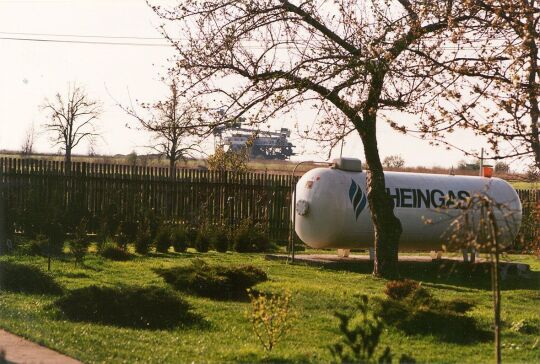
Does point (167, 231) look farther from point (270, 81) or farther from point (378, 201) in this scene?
point (270, 81)

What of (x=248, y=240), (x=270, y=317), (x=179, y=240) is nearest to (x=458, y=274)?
(x=248, y=240)

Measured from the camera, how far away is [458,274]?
18.5 metres

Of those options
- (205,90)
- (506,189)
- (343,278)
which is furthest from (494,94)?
(506,189)

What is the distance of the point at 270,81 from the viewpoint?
44.4 ft

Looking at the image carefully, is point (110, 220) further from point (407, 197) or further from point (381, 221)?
point (381, 221)

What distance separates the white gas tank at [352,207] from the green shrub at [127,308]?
8960 millimetres

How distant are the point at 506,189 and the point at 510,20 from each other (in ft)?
43.4

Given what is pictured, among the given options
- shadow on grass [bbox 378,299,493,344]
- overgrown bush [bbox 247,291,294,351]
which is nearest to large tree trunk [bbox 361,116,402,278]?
shadow on grass [bbox 378,299,493,344]

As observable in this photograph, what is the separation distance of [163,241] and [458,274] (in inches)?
265

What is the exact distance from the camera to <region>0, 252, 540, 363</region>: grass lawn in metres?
8.33

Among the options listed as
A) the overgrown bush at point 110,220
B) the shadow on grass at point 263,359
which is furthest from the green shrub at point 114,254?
the shadow on grass at point 263,359

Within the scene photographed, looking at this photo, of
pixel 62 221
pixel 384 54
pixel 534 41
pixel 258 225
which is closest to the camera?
pixel 534 41

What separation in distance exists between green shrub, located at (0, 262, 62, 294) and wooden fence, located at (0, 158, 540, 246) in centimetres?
791

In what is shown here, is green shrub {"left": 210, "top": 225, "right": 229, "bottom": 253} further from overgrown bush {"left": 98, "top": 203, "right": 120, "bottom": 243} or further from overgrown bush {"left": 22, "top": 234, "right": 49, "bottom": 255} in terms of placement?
overgrown bush {"left": 22, "top": 234, "right": 49, "bottom": 255}
